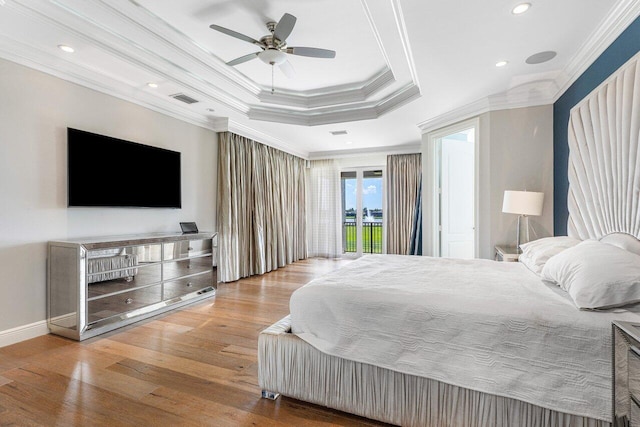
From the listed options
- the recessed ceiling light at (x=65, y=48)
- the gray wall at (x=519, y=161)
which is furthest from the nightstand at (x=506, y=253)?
the recessed ceiling light at (x=65, y=48)

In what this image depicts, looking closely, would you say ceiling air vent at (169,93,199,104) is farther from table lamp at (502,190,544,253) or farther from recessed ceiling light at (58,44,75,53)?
table lamp at (502,190,544,253)

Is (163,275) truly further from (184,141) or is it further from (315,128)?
(315,128)

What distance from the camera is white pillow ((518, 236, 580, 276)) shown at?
2.10 m

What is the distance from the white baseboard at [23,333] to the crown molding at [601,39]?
5.19 m

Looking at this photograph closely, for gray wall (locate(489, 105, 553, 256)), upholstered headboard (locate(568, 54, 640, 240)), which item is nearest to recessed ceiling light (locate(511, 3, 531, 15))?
upholstered headboard (locate(568, 54, 640, 240))

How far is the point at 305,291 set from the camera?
173cm

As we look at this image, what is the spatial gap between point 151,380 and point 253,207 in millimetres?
3427

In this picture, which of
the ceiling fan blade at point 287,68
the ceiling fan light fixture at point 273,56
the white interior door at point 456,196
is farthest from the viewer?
the white interior door at point 456,196

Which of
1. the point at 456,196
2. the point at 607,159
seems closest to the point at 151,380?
the point at 607,159

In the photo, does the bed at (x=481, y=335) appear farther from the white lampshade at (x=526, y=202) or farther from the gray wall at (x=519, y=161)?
the gray wall at (x=519, y=161)

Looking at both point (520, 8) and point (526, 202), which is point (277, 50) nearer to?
point (520, 8)

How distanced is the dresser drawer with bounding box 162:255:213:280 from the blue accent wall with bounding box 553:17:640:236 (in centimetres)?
411

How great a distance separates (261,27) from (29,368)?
3.26 metres

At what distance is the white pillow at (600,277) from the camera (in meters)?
1.29
